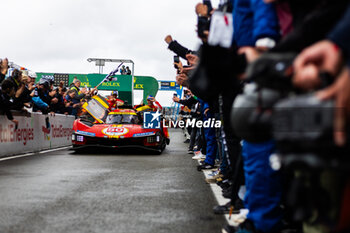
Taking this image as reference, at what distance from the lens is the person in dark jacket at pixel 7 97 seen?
995 centimetres

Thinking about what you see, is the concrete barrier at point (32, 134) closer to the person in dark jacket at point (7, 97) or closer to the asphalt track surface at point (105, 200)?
the person in dark jacket at point (7, 97)

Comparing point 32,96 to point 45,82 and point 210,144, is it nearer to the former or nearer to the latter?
point 45,82

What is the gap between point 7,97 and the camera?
10180 mm

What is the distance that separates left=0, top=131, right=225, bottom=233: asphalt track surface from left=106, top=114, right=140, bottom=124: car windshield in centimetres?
446

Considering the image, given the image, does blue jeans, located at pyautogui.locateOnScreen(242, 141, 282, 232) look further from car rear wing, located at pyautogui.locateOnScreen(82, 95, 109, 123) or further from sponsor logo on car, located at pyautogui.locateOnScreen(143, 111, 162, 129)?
car rear wing, located at pyautogui.locateOnScreen(82, 95, 109, 123)

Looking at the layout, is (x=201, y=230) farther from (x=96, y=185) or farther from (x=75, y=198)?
(x=96, y=185)

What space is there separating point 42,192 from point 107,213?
1500 millimetres

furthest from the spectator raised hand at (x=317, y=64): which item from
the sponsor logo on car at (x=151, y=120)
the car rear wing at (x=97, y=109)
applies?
the car rear wing at (x=97, y=109)

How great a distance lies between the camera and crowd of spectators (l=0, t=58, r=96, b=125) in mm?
10312

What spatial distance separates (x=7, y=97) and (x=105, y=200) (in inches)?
262

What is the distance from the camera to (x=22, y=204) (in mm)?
4293

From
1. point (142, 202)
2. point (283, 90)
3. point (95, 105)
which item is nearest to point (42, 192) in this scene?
point (142, 202)

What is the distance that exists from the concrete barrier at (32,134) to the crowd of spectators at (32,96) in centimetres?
25

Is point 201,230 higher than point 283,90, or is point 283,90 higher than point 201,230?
point 283,90
